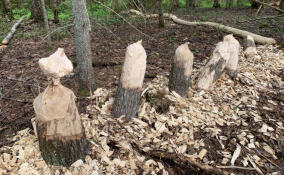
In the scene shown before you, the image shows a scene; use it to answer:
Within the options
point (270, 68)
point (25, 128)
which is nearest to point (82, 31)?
point (25, 128)

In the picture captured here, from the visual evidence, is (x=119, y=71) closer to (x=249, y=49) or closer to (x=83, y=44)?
(x=83, y=44)

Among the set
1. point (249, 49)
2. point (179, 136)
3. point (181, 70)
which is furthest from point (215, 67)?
point (249, 49)

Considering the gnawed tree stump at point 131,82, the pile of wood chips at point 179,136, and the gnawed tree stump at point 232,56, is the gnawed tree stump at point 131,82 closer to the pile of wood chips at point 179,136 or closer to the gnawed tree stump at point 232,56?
the pile of wood chips at point 179,136

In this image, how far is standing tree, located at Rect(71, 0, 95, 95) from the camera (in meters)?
2.60

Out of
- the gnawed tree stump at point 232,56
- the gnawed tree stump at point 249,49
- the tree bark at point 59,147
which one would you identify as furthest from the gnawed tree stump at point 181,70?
the gnawed tree stump at point 249,49

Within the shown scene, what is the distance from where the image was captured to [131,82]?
247cm

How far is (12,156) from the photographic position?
2033 millimetres

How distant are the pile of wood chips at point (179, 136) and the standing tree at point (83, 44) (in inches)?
10.5

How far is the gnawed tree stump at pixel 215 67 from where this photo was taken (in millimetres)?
3258

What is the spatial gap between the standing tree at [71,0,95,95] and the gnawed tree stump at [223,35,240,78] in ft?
7.66

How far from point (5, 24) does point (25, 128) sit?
778cm

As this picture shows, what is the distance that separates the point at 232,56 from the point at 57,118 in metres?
3.10

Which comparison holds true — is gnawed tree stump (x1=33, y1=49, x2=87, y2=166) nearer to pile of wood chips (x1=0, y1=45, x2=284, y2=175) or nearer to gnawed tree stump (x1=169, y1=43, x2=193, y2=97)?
pile of wood chips (x1=0, y1=45, x2=284, y2=175)

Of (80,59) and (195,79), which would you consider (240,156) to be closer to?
(195,79)
